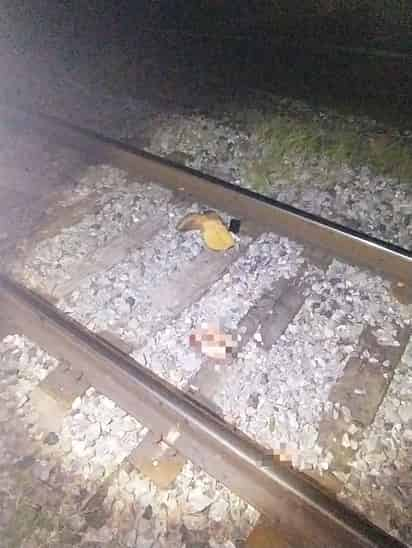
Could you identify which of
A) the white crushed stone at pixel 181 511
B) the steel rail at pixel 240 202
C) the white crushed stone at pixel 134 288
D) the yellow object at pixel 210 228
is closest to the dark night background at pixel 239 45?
the steel rail at pixel 240 202

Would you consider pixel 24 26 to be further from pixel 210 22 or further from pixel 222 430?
pixel 222 430

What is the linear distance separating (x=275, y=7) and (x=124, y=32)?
206cm

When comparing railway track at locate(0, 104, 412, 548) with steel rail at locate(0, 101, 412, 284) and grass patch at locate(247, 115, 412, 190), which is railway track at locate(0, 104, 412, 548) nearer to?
steel rail at locate(0, 101, 412, 284)

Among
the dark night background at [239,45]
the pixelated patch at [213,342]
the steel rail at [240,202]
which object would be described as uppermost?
the dark night background at [239,45]

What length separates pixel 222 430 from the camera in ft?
6.03

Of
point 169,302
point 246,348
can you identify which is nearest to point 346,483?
point 246,348

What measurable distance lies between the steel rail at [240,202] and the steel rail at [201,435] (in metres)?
1.33

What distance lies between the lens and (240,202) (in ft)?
10.1

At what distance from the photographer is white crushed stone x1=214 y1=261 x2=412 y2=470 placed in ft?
6.55

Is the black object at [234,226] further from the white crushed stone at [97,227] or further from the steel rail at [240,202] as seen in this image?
the white crushed stone at [97,227]

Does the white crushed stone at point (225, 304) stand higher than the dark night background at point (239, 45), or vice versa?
the dark night background at point (239, 45)

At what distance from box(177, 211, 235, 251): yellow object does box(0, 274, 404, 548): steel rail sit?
3.29 feet

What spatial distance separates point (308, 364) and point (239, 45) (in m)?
4.72

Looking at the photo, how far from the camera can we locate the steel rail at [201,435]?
5.29 feet
